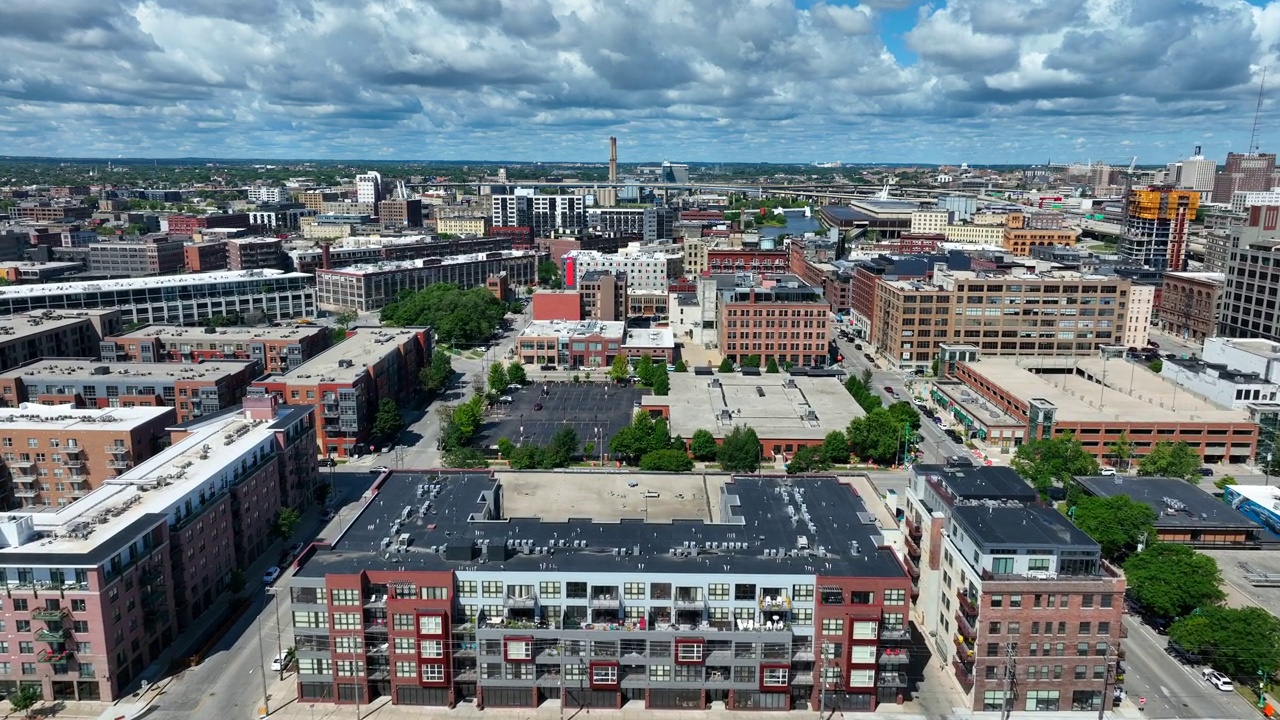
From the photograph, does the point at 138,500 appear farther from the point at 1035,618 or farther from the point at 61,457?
the point at 1035,618

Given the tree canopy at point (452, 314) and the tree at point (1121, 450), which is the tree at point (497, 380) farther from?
the tree at point (1121, 450)

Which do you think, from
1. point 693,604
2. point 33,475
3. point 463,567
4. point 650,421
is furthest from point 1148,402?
point 33,475

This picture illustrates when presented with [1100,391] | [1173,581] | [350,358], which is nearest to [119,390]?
[350,358]

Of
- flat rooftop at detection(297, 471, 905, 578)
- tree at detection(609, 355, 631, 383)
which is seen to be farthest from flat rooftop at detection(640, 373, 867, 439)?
flat rooftop at detection(297, 471, 905, 578)

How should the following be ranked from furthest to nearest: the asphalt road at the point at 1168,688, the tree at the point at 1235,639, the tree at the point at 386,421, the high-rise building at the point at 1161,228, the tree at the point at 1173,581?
the high-rise building at the point at 1161,228, the tree at the point at 386,421, the tree at the point at 1173,581, the tree at the point at 1235,639, the asphalt road at the point at 1168,688

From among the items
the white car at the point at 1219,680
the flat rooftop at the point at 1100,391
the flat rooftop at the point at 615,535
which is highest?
the flat rooftop at the point at 615,535

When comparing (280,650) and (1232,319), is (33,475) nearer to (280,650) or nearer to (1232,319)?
(280,650)

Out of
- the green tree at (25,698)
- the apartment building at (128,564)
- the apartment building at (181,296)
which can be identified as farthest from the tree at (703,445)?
the apartment building at (181,296)
